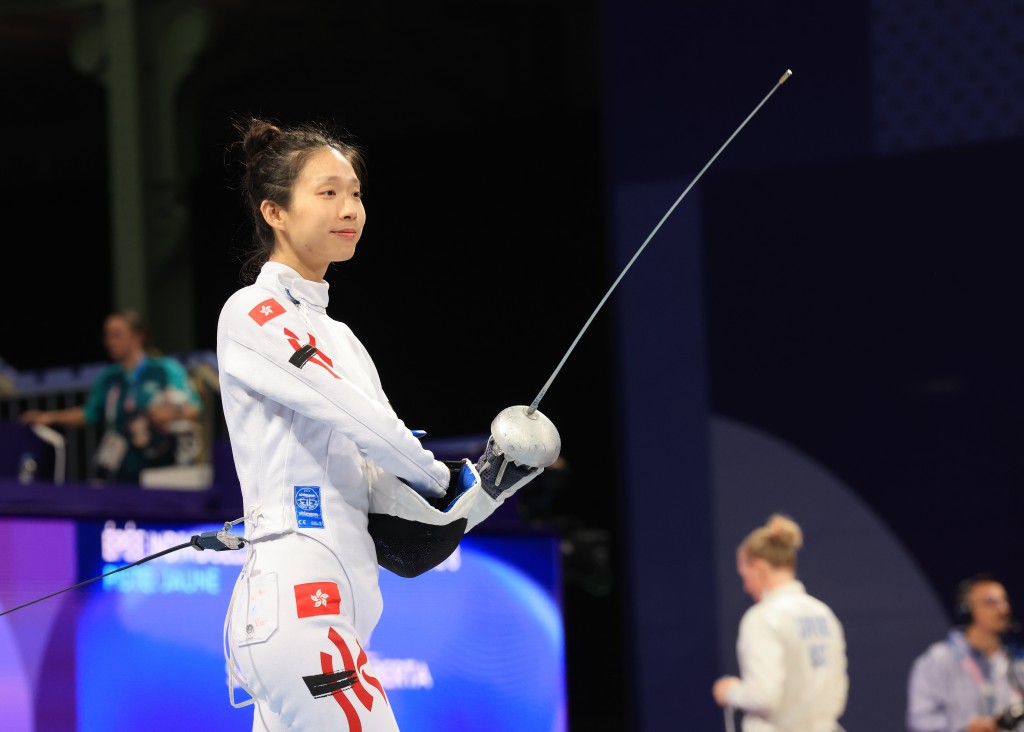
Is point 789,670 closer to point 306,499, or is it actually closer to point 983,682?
point 983,682

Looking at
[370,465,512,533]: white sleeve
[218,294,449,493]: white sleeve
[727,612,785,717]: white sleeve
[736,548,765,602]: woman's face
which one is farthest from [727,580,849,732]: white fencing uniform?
[218,294,449,493]: white sleeve

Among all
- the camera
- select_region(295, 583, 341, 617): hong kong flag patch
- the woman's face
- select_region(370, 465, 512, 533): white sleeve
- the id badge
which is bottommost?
the camera

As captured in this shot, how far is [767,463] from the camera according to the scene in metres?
6.32

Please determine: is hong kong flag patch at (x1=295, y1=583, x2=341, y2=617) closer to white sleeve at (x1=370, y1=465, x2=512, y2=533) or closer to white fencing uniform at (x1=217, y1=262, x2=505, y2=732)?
white fencing uniform at (x1=217, y1=262, x2=505, y2=732)

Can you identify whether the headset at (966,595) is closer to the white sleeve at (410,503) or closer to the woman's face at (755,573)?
the woman's face at (755,573)

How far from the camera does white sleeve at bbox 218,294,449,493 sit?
227cm

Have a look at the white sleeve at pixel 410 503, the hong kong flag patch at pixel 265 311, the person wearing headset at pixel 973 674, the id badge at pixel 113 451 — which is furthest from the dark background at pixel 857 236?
the white sleeve at pixel 410 503

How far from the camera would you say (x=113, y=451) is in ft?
19.1

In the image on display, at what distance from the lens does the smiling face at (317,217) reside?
96.1 inches

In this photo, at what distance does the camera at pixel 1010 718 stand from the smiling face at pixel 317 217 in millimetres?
3935

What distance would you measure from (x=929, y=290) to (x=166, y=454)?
10.4 feet

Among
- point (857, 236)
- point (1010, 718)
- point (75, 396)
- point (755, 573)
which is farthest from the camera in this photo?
point (75, 396)

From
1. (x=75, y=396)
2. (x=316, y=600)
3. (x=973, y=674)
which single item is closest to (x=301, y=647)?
(x=316, y=600)

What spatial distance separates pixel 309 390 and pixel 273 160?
1.49ft
